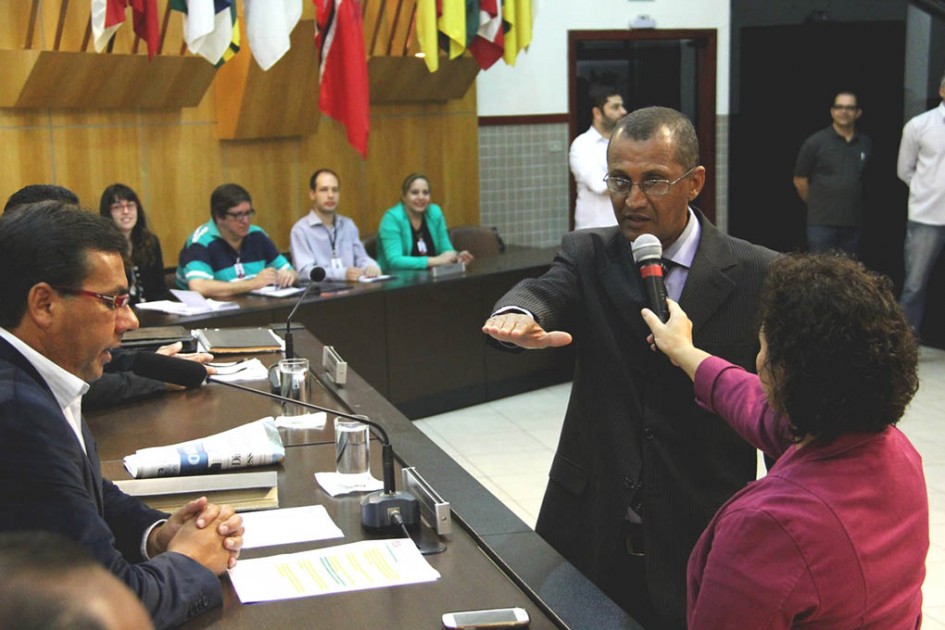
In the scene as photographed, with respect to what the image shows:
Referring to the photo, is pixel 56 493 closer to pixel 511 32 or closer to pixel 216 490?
pixel 216 490

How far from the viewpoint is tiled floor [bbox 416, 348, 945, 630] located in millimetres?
4922

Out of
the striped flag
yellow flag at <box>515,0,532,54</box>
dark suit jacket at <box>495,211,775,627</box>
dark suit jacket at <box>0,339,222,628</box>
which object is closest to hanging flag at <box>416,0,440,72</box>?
yellow flag at <box>515,0,532,54</box>

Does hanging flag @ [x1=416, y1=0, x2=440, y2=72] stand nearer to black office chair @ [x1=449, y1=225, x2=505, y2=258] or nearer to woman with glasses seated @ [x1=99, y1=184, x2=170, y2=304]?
black office chair @ [x1=449, y1=225, x2=505, y2=258]

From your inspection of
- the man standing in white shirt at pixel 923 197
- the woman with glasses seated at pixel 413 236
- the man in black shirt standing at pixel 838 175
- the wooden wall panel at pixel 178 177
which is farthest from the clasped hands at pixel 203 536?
the man in black shirt standing at pixel 838 175

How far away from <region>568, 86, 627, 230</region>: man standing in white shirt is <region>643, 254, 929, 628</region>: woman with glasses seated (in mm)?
5974

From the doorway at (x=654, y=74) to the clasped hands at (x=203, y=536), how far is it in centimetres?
729

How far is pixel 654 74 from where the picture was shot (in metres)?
9.56

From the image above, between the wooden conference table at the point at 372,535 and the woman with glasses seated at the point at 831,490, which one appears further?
the wooden conference table at the point at 372,535

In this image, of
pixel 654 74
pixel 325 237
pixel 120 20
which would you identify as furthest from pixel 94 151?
pixel 654 74

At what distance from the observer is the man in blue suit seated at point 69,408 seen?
1.77 metres

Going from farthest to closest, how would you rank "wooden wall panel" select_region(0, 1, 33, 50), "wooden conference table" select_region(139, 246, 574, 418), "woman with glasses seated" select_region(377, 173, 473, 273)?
"woman with glasses seated" select_region(377, 173, 473, 273), "wooden wall panel" select_region(0, 1, 33, 50), "wooden conference table" select_region(139, 246, 574, 418)

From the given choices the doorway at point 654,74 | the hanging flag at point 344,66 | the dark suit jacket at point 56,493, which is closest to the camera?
the dark suit jacket at point 56,493

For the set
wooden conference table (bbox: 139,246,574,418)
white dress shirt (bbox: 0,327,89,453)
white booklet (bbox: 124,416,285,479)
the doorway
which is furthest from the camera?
the doorway

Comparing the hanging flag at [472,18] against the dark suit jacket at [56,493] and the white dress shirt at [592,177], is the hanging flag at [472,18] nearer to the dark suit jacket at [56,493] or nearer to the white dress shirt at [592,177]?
the white dress shirt at [592,177]
